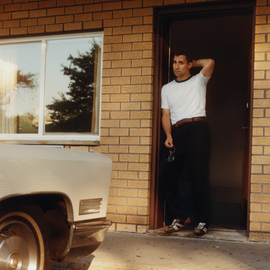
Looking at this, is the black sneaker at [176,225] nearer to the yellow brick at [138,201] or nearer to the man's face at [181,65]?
the yellow brick at [138,201]

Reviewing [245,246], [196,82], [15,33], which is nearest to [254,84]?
[196,82]

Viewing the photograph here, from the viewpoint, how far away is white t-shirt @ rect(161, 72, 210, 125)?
515 cm

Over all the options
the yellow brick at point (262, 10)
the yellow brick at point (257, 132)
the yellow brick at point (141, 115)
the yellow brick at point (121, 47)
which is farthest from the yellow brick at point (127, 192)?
the yellow brick at point (262, 10)

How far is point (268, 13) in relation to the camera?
193 inches

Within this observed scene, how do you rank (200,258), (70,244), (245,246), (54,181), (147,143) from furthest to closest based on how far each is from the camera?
(147,143), (245,246), (200,258), (70,244), (54,181)

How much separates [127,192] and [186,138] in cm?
113

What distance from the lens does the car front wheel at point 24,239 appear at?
7.87 feet

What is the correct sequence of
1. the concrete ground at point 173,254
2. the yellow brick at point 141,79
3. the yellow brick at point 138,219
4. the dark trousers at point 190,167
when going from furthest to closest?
the yellow brick at point 141,79 → the yellow brick at point 138,219 → the dark trousers at point 190,167 → the concrete ground at point 173,254

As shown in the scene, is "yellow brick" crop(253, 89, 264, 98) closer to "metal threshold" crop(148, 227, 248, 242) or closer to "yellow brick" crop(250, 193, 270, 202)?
"yellow brick" crop(250, 193, 270, 202)

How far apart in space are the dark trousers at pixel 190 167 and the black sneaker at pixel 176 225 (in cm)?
7

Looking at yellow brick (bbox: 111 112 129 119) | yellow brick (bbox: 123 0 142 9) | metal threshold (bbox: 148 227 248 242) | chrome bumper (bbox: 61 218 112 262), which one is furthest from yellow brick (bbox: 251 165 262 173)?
yellow brick (bbox: 123 0 142 9)

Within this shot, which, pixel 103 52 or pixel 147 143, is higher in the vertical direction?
pixel 103 52

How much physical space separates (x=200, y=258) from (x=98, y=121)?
8.81ft

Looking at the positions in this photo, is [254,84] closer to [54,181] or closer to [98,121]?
[98,121]
